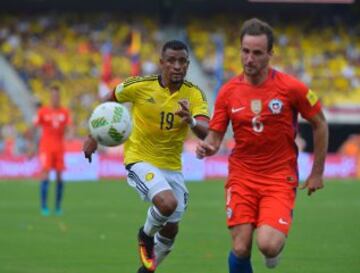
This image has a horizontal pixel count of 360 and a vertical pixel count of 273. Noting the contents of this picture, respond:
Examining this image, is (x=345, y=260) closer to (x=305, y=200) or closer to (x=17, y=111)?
(x=305, y=200)

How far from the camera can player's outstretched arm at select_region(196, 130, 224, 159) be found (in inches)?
327

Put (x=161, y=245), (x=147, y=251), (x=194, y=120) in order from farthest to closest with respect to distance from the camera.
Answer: (x=161, y=245) → (x=147, y=251) → (x=194, y=120)

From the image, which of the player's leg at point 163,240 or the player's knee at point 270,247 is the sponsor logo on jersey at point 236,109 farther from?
the player's leg at point 163,240

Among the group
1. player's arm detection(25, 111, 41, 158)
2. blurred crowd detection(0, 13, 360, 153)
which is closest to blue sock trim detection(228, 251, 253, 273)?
player's arm detection(25, 111, 41, 158)

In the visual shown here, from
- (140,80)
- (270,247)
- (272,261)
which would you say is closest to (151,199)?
(140,80)

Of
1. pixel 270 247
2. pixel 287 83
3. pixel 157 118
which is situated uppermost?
pixel 287 83

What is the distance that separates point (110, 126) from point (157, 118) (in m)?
1.21

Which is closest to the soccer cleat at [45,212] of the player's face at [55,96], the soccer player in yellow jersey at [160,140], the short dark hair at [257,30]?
the player's face at [55,96]

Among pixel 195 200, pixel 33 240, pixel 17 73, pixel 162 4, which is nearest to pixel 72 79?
pixel 17 73

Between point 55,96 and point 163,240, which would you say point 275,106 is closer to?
point 163,240

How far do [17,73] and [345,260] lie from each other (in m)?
28.2

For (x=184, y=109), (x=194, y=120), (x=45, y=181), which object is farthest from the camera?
(x=45, y=181)

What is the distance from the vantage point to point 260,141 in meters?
8.36

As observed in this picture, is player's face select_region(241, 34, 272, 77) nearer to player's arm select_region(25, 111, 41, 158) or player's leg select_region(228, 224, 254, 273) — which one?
player's leg select_region(228, 224, 254, 273)
